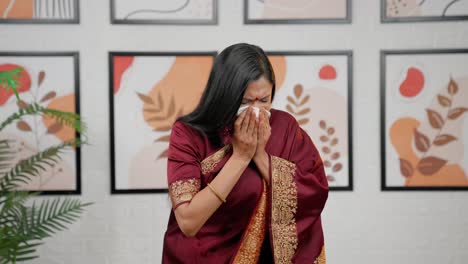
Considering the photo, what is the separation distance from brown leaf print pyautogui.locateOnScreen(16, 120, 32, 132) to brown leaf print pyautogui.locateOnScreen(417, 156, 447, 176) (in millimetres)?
2077

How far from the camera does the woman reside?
1391 millimetres

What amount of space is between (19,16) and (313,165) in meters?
1.79

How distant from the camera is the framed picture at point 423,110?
252 cm

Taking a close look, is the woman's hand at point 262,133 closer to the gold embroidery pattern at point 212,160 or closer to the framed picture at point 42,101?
the gold embroidery pattern at point 212,160

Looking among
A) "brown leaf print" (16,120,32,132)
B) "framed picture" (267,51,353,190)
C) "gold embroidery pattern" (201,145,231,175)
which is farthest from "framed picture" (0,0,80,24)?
"gold embroidery pattern" (201,145,231,175)

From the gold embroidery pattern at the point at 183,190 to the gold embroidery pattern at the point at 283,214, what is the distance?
239 millimetres

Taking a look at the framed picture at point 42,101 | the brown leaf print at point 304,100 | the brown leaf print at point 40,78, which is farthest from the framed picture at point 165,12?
the brown leaf print at point 304,100

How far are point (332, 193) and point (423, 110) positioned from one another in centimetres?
66

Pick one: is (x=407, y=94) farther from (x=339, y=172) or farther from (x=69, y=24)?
(x=69, y=24)

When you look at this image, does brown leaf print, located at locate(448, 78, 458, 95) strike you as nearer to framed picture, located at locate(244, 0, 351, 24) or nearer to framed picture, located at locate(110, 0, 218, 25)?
framed picture, located at locate(244, 0, 351, 24)

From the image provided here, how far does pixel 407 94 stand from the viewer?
2.53 metres

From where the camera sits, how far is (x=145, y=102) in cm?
249

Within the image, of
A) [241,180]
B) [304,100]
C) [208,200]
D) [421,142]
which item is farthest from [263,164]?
[421,142]

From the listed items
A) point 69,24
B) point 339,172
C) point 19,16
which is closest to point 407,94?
point 339,172
